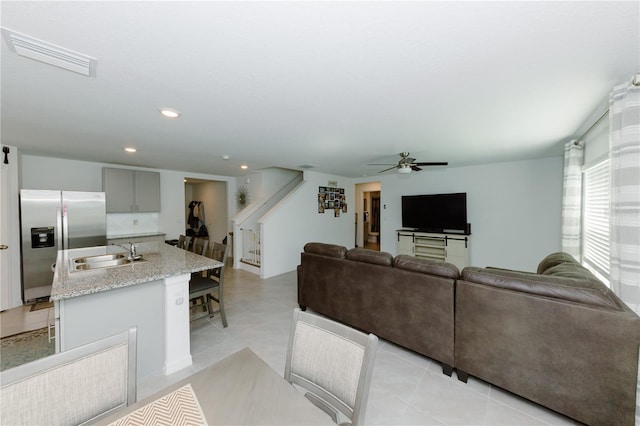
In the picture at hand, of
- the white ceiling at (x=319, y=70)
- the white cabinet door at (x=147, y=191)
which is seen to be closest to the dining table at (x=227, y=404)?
the white ceiling at (x=319, y=70)

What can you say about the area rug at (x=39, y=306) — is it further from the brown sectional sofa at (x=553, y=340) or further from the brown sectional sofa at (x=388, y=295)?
the brown sectional sofa at (x=553, y=340)

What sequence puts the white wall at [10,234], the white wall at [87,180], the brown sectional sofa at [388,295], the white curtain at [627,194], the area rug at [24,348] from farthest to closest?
the white wall at [87,180], the white wall at [10,234], the area rug at [24,348], the brown sectional sofa at [388,295], the white curtain at [627,194]

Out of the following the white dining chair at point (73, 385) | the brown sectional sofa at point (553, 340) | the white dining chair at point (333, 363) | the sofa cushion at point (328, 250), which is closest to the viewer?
the white dining chair at point (73, 385)

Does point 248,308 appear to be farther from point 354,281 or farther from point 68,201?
point 68,201

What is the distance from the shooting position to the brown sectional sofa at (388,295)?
83.5 inches

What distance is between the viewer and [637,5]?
1.07m

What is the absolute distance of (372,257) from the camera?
2.61m

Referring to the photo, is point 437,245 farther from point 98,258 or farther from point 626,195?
point 98,258

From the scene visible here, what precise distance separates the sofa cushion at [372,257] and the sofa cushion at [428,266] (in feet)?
0.26

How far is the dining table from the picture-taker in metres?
0.81

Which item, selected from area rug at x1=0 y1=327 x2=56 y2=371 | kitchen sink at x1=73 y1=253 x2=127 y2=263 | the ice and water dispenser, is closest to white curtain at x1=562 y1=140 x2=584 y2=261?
kitchen sink at x1=73 y1=253 x2=127 y2=263

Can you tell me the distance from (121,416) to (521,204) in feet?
20.5

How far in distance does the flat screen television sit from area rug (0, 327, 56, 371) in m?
6.27

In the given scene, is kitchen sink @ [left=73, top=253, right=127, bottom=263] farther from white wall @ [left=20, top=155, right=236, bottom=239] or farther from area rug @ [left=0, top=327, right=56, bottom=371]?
white wall @ [left=20, top=155, right=236, bottom=239]
